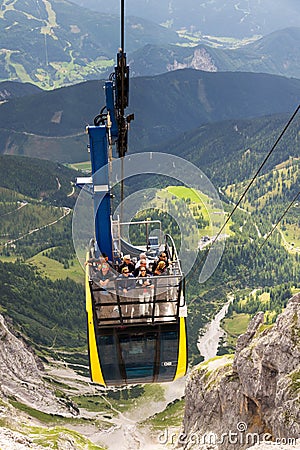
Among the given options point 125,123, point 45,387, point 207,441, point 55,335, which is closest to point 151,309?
point 125,123

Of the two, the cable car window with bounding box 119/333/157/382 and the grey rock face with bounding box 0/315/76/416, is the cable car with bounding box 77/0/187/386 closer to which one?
the cable car window with bounding box 119/333/157/382

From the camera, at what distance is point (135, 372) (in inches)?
927

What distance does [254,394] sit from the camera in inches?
2377

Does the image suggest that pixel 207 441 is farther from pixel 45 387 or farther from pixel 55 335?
pixel 55 335

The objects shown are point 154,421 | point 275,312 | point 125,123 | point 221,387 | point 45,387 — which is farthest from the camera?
point 275,312

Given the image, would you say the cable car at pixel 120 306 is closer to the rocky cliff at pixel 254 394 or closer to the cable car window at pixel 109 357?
the cable car window at pixel 109 357

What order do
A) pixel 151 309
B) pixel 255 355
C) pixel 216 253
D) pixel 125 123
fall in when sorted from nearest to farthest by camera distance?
pixel 216 253, pixel 151 309, pixel 125 123, pixel 255 355

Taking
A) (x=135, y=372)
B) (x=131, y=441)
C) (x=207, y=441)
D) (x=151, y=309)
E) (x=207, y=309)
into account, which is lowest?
(x=207, y=309)

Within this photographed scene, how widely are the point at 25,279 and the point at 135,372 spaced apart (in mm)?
177846

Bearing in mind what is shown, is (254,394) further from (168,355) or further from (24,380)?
(24,380)

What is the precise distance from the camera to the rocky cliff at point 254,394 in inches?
2076

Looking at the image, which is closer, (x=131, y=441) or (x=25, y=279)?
(x=131, y=441)

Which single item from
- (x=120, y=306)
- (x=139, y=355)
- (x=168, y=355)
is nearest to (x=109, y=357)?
(x=139, y=355)

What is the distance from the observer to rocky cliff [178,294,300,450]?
2076 inches
